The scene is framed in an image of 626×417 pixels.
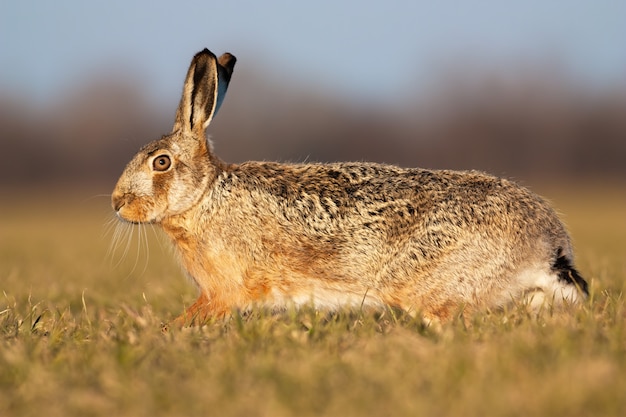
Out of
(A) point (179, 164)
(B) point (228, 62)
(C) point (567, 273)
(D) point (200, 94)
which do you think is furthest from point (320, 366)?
(B) point (228, 62)

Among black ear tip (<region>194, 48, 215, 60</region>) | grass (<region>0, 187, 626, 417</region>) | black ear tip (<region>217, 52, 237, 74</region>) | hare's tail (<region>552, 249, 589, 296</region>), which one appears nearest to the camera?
grass (<region>0, 187, 626, 417</region>)

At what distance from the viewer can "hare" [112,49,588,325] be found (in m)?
5.38

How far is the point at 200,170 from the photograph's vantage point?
6.21 meters

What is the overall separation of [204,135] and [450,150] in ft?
129

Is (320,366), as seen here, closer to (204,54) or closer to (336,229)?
(336,229)

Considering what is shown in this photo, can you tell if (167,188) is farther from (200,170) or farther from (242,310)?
(242,310)

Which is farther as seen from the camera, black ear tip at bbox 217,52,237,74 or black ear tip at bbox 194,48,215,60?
black ear tip at bbox 217,52,237,74

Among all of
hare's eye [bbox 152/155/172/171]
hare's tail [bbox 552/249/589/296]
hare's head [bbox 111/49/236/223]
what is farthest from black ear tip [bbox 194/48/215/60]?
hare's tail [bbox 552/249/589/296]

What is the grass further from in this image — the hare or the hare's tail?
the hare

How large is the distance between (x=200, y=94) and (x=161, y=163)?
633mm

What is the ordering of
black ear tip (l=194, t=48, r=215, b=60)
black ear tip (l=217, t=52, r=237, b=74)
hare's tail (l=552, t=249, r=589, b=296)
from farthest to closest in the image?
black ear tip (l=217, t=52, r=237, b=74) < black ear tip (l=194, t=48, r=215, b=60) < hare's tail (l=552, t=249, r=589, b=296)

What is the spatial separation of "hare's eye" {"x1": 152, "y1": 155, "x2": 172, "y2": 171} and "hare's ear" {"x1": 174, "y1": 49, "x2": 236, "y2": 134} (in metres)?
0.30

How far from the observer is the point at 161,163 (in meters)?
6.16

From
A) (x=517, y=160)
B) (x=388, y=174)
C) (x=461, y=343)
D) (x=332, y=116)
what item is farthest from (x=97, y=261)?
(x=332, y=116)
